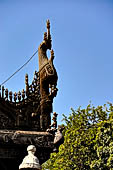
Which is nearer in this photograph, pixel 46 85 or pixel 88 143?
pixel 46 85

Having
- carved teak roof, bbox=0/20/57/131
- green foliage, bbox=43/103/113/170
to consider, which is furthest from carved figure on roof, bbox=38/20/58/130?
green foliage, bbox=43/103/113/170

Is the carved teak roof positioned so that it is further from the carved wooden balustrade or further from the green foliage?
the green foliage

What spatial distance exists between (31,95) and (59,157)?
15.4 m

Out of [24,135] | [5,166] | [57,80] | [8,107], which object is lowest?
[5,166]

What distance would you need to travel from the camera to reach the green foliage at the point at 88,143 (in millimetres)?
24312

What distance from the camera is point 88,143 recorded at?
27.2 m

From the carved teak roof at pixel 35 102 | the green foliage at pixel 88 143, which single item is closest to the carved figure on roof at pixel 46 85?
the carved teak roof at pixel 35 102

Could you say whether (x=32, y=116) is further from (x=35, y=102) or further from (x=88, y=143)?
(x=88, y=143)

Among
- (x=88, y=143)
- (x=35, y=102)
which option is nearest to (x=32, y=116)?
(x=35, y=102)

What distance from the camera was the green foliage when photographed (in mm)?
24312

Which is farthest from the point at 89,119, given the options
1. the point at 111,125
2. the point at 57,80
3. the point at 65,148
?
the point at 57,80

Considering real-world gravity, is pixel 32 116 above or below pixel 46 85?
below

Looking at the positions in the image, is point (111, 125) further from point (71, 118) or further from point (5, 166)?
point (5, 166)

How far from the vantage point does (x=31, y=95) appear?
15883mm
